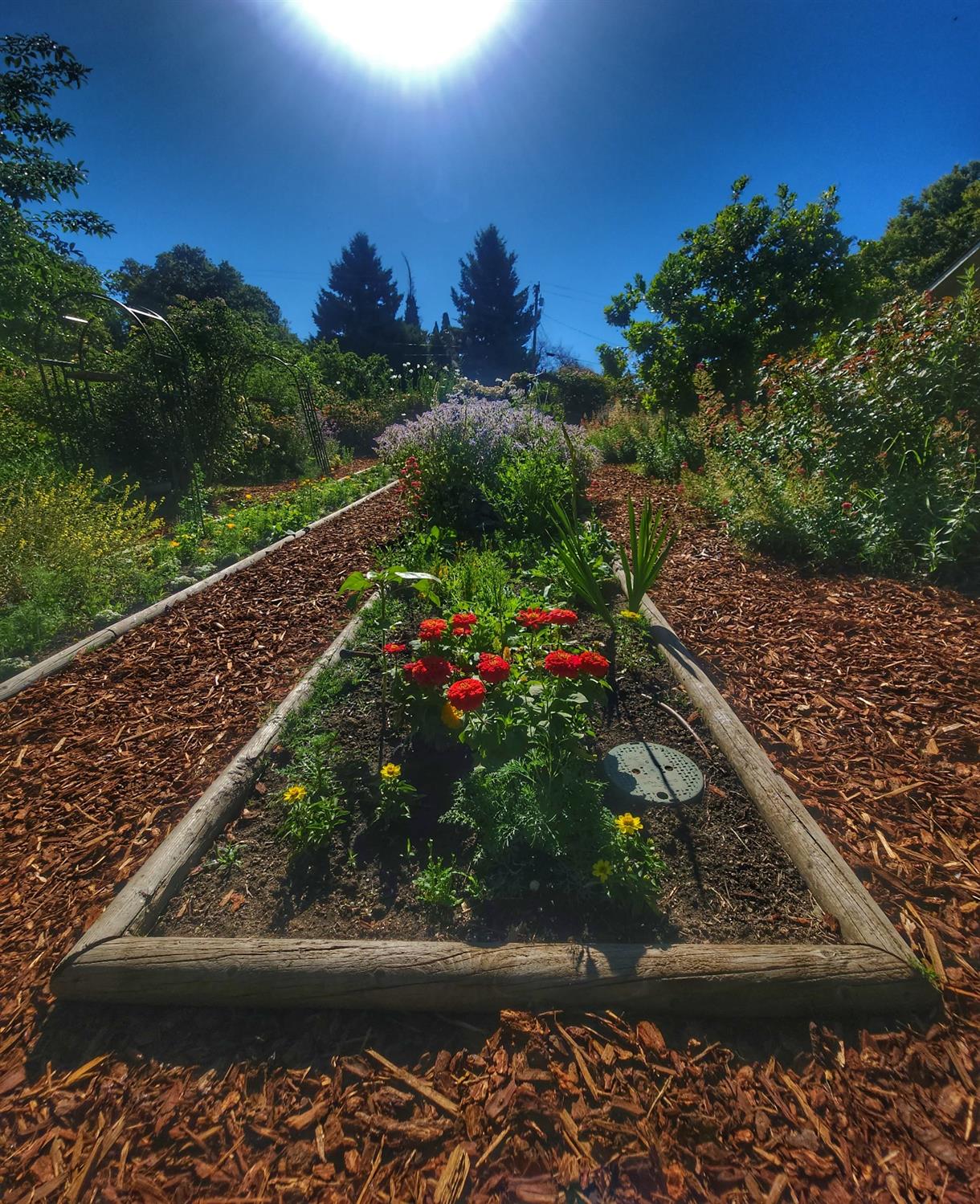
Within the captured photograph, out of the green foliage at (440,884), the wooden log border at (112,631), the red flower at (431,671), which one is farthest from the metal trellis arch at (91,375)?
the green foliage at (440,884)

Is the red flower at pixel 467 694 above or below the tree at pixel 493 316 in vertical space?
below

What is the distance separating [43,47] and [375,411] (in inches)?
349

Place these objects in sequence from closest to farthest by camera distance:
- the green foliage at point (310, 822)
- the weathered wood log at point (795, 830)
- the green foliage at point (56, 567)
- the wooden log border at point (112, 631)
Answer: the weathered wood log at point (795, 830) → the green foliage at point (310, 822) → the wooden log border at point (112, 631) → the green foliage at point (56, 567)

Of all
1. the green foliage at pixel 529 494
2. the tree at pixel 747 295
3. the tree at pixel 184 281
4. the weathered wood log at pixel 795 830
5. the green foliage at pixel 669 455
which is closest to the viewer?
the weathered wood log at pixel 795 830

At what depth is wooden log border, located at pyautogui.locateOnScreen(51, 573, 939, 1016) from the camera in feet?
4.06

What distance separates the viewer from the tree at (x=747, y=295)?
437 inches

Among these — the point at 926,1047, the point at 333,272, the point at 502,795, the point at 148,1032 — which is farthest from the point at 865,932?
the point at 333,272

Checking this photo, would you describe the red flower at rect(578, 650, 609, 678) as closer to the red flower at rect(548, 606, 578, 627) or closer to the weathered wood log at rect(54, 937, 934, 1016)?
the red flower at rect(548, 606, 578, 627)

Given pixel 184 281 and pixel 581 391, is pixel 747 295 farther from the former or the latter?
pixel 184 281

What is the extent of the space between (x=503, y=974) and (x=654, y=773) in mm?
983

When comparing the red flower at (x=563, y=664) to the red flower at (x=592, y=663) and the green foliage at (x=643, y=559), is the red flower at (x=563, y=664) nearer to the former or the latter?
the red flower at (x=592, y=663)

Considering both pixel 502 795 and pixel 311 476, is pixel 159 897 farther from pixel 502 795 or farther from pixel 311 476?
pixel 311 476

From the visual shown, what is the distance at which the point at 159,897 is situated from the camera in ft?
5.06

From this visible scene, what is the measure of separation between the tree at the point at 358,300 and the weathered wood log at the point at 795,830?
109 feet
